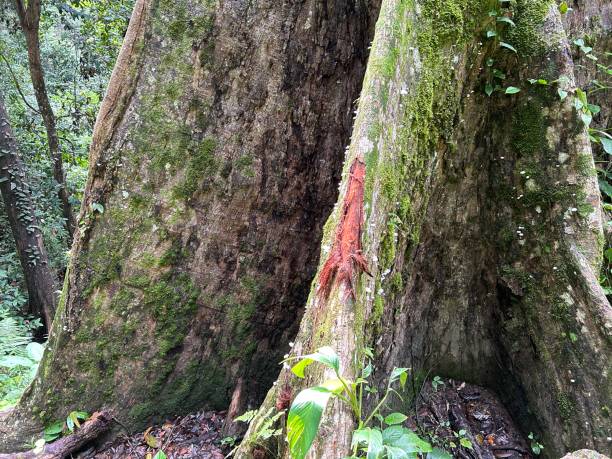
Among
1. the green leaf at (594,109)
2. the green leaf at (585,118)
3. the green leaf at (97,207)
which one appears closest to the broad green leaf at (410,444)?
the green leaf at (585,118)

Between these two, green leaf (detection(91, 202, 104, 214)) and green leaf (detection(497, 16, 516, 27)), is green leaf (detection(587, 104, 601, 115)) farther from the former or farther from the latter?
green leaf (detection(91, 202, 104, 214))

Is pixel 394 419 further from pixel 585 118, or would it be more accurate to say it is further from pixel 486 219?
pixel 585 118

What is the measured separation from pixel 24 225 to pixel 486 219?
7945mm

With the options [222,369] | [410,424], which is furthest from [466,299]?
[222,369]

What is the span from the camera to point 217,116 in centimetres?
307

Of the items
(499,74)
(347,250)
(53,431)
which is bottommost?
(53,431)

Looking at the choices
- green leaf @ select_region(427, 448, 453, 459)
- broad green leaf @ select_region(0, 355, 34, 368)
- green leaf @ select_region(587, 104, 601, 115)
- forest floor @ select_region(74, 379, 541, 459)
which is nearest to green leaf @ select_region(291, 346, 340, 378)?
green leaf @ select_region(427, 448, 453, 459)

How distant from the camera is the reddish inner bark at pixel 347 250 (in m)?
1.92

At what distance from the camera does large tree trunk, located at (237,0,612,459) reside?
2418 millimetres

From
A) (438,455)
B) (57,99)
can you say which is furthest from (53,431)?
(57,99)

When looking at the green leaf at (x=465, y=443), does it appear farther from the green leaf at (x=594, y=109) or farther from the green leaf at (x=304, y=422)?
the green leaf at (x=594, y=109)

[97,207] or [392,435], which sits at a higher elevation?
[97,207]

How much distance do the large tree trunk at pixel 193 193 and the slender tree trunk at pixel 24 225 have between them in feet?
19.7

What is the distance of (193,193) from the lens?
3.08m
